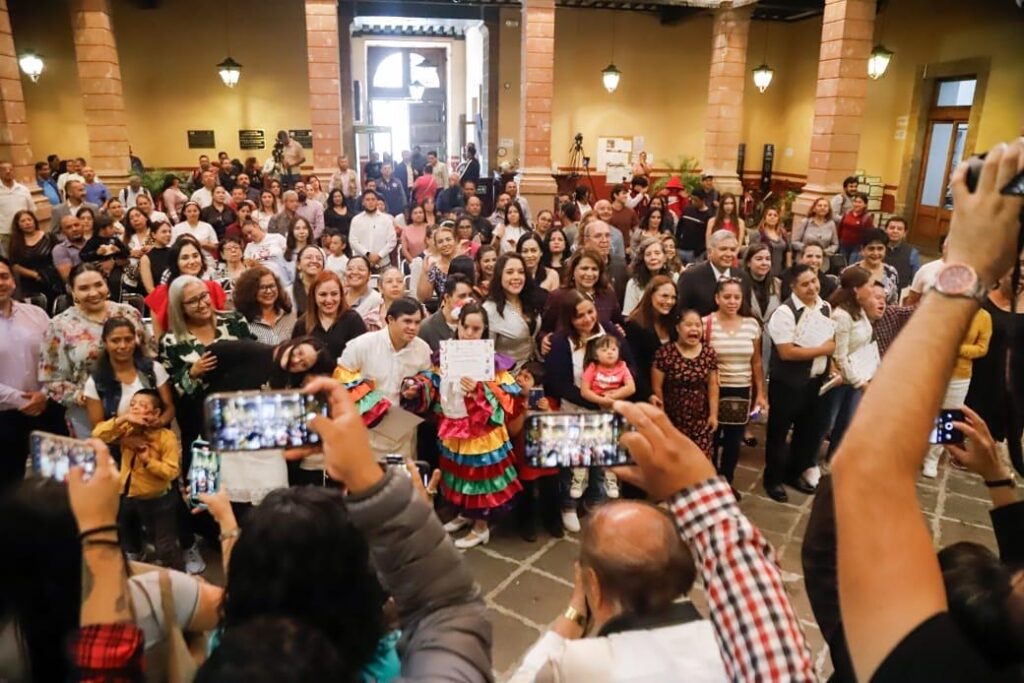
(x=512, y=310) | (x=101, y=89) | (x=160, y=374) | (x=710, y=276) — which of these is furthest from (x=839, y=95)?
(x=101, y=89)

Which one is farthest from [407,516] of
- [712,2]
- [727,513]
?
[712,2]

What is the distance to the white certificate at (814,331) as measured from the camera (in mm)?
4445

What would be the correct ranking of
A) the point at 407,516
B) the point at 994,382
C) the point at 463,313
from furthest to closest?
the point at 994,382
the point at 463,313
the point at 407,516

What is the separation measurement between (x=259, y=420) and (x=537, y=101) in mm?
10511

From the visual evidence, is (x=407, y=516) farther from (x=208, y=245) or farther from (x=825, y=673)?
(x=208, y=245)

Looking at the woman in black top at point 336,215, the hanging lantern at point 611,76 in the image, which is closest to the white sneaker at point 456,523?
the woman in black top at point 336,215

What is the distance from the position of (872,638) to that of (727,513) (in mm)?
381

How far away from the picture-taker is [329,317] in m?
4.34

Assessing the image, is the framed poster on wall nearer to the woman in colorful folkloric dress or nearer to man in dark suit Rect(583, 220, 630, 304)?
man in dark suit Rect(583, 220, 630, 304)

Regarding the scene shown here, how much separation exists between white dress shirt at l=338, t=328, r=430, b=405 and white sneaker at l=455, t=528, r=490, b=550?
94 centimetres

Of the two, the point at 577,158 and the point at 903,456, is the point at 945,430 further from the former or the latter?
the point at 577,158

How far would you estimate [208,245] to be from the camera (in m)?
7.04

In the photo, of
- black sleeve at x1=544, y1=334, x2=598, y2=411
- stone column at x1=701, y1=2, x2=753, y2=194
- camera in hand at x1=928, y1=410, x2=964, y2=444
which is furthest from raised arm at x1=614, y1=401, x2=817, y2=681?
stone column at x1=701, y1=2, x2=753, y2=194

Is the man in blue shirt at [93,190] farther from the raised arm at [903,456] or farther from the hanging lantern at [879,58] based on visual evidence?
the hanging lantern at [879,58]
